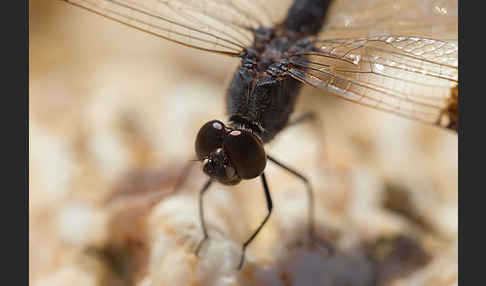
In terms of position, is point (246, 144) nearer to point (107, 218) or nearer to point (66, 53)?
point (107, 218)

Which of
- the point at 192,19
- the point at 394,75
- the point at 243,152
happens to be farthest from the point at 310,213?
the point at 192,19

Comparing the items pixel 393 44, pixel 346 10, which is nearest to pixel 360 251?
pixel 393 44

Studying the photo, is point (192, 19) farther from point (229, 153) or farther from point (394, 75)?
point (394, 75)

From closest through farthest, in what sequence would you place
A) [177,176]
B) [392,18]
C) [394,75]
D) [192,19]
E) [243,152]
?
[243,152]
[394,75]
[177,176]
[192,19]
[392,18]

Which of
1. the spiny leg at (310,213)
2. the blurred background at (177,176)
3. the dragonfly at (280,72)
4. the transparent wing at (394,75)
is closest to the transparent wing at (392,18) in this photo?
the dragonfly at (280,72)

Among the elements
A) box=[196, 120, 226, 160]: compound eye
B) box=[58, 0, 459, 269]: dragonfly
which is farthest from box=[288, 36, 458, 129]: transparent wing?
box=[196, 120, 226, 160]: compound eye

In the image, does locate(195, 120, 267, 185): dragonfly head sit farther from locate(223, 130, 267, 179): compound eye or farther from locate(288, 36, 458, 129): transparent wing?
locate(288, 36, 458, 129): transparent wing

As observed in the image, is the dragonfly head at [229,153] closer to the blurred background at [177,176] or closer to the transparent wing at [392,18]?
the blurred background at [177,176]
